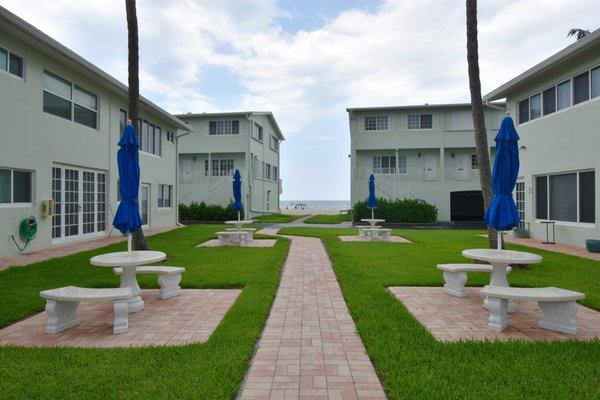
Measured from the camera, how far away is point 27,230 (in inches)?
426

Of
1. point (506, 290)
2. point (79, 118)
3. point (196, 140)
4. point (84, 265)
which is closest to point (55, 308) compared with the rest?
point (84, 265)

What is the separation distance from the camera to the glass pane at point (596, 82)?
12.0 metres

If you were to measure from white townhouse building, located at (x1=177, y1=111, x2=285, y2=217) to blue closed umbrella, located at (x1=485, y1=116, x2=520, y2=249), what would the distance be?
2309 cm

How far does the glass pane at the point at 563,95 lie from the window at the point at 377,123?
14.9 meters

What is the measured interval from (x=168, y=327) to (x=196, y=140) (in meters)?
26.6

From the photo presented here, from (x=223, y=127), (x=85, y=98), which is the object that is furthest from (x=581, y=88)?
(x=223, y=127)

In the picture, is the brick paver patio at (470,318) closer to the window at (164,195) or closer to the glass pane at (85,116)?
the glass pane at (85,116)

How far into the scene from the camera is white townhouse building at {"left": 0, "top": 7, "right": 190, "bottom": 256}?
1034cm

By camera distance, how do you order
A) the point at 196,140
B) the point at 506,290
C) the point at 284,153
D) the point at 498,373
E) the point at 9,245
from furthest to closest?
the point at 284,153, the point at 196,140, the point at 9,245, the point at 506,290, the point at 498,373

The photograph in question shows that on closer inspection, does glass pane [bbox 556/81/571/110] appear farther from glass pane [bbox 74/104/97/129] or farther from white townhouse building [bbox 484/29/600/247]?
glass pane [bbox 74/104/97/129]

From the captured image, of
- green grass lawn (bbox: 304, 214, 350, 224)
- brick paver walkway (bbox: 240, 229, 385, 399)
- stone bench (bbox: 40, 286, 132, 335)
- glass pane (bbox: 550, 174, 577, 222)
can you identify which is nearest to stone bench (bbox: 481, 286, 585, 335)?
brick paver walkway (bbox: 240, 229, 385, 399)

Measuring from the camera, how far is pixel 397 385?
3.48 metres

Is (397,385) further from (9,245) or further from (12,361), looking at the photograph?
(9,245)

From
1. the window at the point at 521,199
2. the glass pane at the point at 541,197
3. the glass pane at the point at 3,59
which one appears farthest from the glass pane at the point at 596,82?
the glass pane at the point at 3,59
